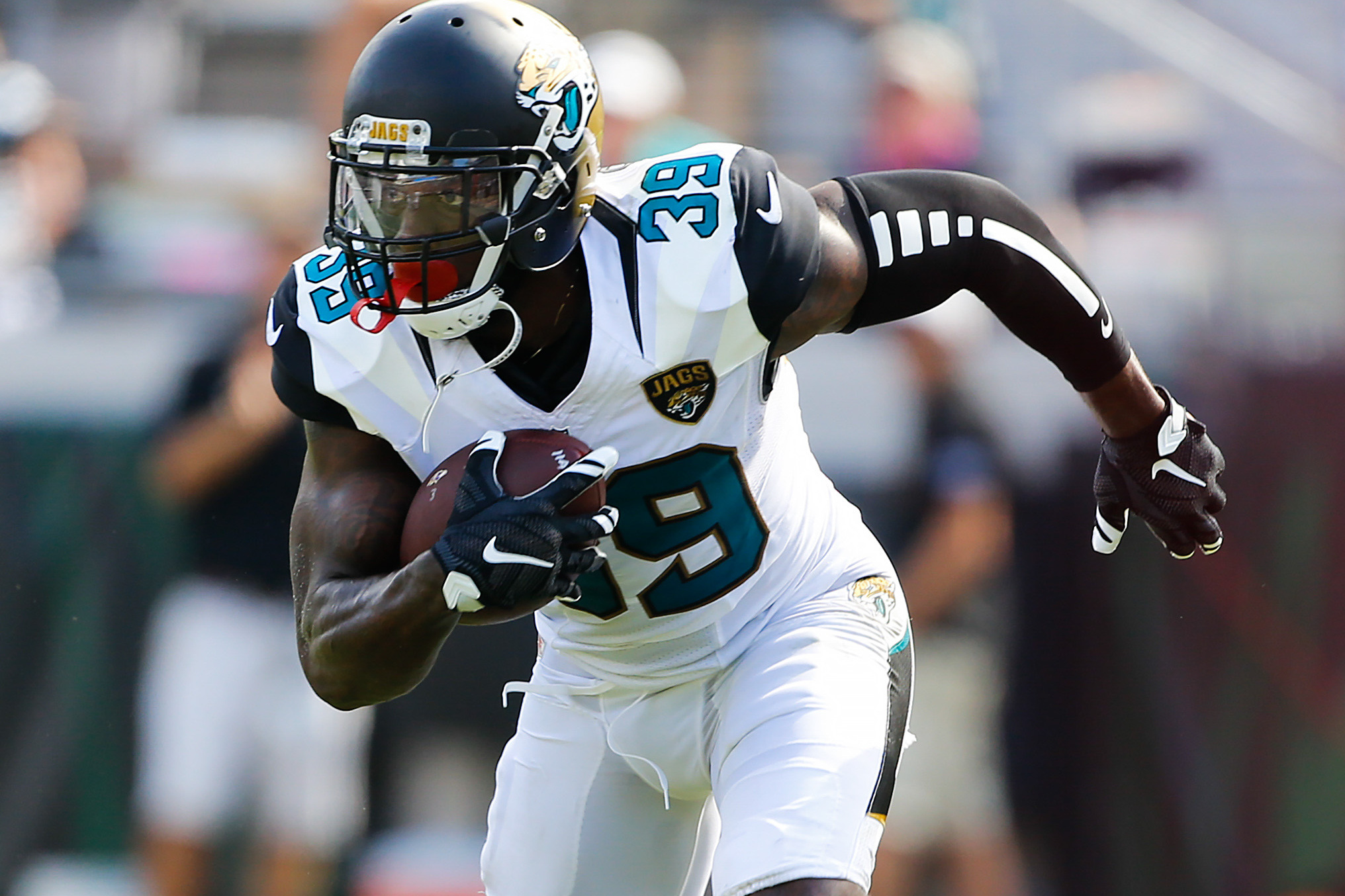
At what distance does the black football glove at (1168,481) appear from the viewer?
9.53 feet

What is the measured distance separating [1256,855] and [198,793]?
11.6 ft

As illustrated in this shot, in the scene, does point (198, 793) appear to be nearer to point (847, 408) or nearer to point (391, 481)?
point (847, 408)

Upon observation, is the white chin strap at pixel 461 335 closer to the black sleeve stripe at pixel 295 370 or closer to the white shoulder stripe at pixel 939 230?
the black sleeve stripe at pixel 295 370

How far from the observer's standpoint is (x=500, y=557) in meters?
2.08

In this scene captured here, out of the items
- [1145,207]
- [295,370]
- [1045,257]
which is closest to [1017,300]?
[1045,257]

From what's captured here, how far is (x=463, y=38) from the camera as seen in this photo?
7.88 feet

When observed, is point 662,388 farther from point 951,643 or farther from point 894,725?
point 951,643

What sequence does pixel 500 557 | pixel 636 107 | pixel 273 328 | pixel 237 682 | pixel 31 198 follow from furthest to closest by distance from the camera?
pixel 31 198 → pixel 636 107 → pixel 237 682 → pixel 273 328 → pixel 500 557

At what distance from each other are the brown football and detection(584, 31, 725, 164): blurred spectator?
2.97m

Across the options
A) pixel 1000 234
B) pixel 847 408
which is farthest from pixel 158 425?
pixel 1000 234

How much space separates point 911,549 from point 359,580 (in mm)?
3197

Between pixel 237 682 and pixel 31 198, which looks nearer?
pixel 237 682

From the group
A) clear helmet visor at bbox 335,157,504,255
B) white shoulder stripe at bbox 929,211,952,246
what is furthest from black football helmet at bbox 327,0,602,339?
white shoulder stripe at bbox 929,211,952,246

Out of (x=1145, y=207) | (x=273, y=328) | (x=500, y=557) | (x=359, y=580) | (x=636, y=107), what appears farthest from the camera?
(x=1145, y=207)
